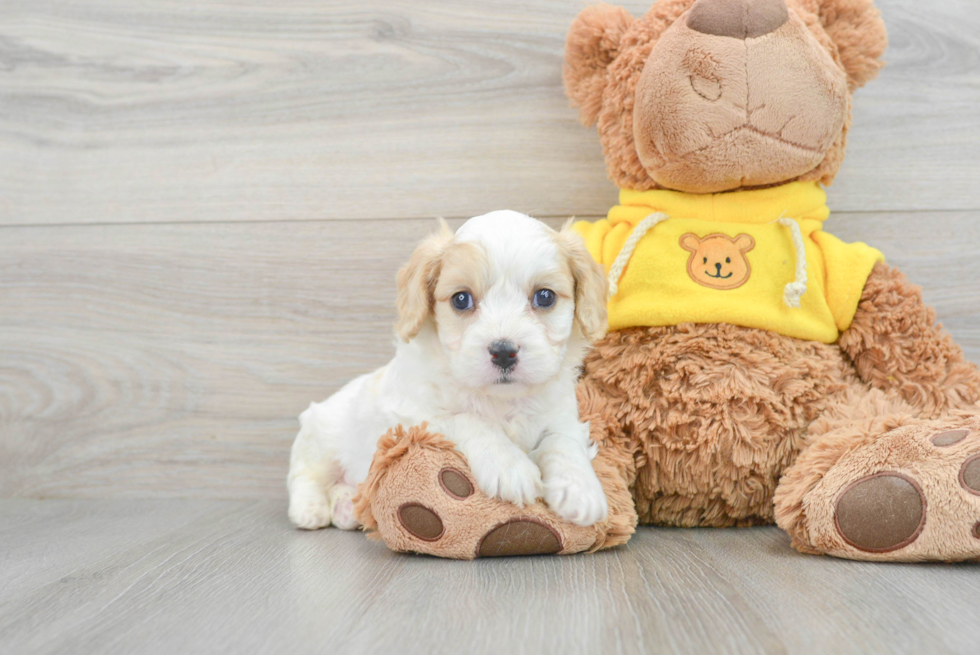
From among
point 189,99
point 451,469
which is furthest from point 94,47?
point 451,469

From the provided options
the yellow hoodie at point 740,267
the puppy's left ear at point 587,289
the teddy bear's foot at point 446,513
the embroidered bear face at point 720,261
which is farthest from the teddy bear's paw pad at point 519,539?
the embroidered bear face at point 720,261

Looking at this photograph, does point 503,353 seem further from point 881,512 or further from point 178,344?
point 178,344

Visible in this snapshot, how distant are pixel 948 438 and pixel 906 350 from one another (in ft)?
1.02

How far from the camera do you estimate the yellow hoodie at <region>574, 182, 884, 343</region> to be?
1.45 meters

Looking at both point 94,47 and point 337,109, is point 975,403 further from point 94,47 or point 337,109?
point 94,47

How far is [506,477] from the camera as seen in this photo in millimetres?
1193

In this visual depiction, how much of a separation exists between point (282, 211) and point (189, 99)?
37cm

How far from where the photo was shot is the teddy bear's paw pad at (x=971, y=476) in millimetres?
1107

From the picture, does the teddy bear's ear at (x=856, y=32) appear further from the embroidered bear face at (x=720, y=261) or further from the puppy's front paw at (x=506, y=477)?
the puppy's front paw at (x=506, y=477)

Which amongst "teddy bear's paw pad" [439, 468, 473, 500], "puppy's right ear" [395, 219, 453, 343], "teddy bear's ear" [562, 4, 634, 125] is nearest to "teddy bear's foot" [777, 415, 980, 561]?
"teddy bear's paw pad" [439, 468, 473, 500]

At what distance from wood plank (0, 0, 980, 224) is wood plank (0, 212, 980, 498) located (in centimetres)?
8

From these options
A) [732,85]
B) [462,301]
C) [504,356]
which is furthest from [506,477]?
[732,85]

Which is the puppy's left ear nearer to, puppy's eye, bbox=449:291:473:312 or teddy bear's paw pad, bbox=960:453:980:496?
puppy's eye, bbox=449:291:473:312

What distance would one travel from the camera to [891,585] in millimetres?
1045
